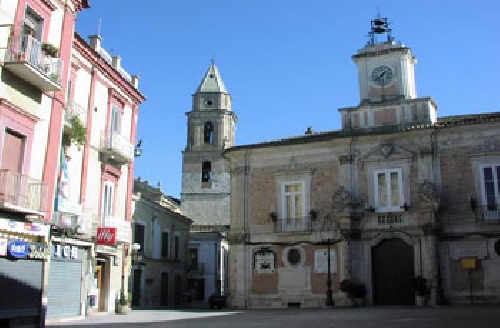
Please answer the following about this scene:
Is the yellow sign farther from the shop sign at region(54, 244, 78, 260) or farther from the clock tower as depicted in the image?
the shop sign at region(54, 244, 78, 260)

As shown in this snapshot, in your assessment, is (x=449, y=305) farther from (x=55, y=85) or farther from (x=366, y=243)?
(x=55, y=85)

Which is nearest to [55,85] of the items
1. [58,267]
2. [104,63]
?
[58,267]

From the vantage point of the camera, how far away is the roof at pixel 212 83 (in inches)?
2357

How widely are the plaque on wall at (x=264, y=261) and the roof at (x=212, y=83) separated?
33.2 meters

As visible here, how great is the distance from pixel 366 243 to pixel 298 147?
20.1 feet

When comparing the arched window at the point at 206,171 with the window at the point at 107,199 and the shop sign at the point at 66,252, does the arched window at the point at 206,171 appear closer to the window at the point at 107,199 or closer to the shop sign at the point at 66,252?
the window at the point at 107,199

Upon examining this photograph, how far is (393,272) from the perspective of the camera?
2675 centimetres

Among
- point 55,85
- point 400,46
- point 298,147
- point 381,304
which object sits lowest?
point 381,304

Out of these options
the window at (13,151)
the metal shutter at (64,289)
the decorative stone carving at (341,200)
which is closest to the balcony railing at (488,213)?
the decorative stone carving at (341,200)

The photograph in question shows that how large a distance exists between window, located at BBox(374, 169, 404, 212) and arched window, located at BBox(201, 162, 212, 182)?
31.9 m

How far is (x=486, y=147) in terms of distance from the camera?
25.9 metres

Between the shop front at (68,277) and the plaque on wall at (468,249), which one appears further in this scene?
the plaque on wall at (468,249)

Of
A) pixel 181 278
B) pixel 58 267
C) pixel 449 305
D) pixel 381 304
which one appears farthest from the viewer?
pixel 181 278

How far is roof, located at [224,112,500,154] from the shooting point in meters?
26.5
